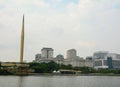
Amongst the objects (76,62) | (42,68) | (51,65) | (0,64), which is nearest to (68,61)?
(76,62)

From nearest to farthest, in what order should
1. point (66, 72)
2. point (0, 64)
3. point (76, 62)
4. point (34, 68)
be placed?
point (0, 64) < point (34, 68) < point (66, 72) < point (76, 62)

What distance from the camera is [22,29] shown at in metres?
93.4

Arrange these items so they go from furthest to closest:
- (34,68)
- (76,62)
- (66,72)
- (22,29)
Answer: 1. (76,62)
2. (66,72)
3. (34,68)
4. (22,29)

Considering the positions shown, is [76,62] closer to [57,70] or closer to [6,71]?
[57,70]

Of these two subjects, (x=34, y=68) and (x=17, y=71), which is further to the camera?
(x=34, y=68)

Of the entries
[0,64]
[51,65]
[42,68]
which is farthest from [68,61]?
[0,64]

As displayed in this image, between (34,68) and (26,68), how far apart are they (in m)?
12.8

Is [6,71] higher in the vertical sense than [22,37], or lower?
lower

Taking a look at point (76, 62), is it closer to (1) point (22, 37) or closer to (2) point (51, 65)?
(2) point (51, 65)

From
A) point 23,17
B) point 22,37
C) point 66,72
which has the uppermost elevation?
point 23,17

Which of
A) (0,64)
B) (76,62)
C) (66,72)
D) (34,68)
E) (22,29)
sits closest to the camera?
(22,29)

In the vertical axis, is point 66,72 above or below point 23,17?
below

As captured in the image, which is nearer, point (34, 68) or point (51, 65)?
point (34, 68)

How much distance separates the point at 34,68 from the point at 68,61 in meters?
90.5
